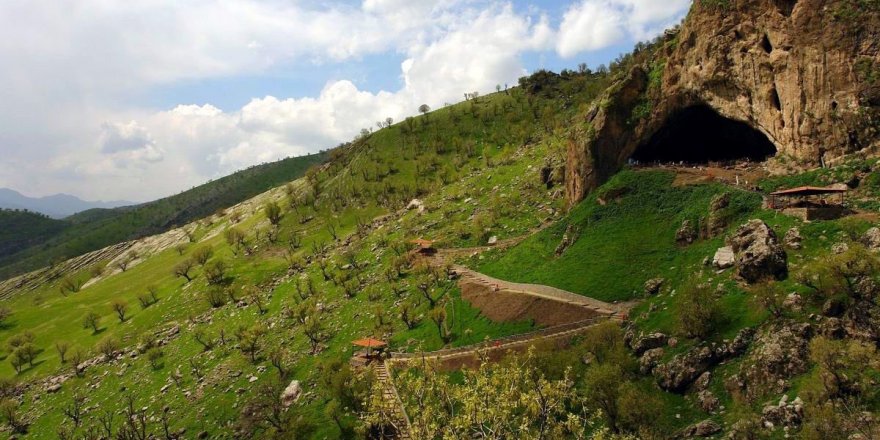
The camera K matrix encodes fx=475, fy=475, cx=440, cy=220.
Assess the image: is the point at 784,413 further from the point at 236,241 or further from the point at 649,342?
the point at 236,241

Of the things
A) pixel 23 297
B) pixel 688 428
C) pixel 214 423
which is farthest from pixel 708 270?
pixel 23 297

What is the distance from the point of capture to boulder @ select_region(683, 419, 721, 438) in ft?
102

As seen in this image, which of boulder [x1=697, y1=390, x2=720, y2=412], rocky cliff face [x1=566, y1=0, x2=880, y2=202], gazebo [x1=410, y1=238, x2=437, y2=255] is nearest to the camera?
boulder [x1=697, y1=390, x2=720, y2=412]

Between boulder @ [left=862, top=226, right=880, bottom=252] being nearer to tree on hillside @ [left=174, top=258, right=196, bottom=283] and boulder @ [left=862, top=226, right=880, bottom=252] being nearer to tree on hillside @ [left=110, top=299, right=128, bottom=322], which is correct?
tree on hillside @ [left=174, top=258, right=196, bottom=283]

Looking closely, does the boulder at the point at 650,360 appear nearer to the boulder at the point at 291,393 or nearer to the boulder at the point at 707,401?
the boulder at the point at 707,401

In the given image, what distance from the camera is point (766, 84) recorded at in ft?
175

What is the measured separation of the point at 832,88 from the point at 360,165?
13784 centimetres

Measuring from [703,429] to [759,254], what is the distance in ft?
53.6

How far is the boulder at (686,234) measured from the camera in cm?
5047

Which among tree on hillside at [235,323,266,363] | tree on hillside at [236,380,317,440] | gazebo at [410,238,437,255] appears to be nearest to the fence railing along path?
tree on hillside at [236,380,317,440]

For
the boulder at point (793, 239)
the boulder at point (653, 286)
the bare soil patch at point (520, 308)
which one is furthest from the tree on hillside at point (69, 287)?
the boulder at point (793, 239)

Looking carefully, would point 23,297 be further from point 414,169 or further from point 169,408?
point 169,408

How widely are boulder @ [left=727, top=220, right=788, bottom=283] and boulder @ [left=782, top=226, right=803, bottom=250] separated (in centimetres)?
94

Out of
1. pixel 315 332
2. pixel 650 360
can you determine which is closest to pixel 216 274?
pixel 315 332
